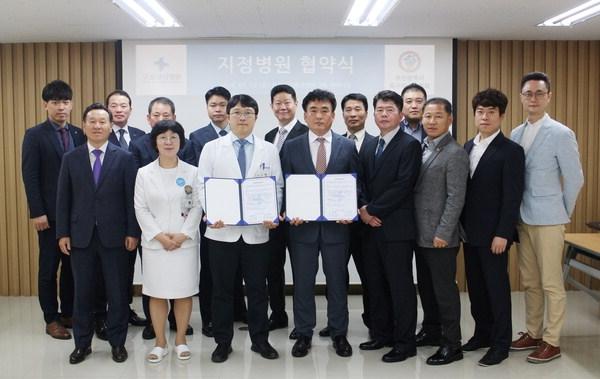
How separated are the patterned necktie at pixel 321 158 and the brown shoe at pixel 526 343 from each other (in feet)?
6.39

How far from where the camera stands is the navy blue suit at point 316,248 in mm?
3916

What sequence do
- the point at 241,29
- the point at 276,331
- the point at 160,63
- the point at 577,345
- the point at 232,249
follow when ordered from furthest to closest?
the point at 160,63, the point at 241,29, the point at 276,331, the point at 577,345, the point at 232,249

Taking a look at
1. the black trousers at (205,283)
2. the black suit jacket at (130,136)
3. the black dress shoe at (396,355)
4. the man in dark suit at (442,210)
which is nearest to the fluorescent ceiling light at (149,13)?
the black suit jacket at (130,136)

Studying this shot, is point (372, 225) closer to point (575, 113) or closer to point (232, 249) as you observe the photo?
point (232, 249)

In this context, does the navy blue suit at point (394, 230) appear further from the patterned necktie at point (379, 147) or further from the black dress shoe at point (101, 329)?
the black dress shoe at point (101, 329)

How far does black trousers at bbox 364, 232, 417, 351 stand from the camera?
390cm

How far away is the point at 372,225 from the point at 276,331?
1418 mm

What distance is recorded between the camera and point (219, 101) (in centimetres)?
453

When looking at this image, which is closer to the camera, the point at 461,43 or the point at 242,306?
the point at 242,306

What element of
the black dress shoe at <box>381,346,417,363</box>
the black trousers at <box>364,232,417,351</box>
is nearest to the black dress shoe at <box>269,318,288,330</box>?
the black trousers at <box>364,232,417,351</box>

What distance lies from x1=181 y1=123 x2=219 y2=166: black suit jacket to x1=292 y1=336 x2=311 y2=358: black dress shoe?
1630 millimetres

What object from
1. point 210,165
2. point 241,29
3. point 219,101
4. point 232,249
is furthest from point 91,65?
point 232,249

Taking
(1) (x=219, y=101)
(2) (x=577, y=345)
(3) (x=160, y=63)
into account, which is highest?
(3) (x=160, y=63)

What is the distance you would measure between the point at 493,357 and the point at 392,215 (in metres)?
1.23
